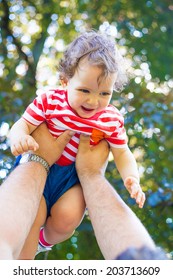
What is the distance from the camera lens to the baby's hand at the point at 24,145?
1.51 m

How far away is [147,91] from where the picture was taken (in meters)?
4.65

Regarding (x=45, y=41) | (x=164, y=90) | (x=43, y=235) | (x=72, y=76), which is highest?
(x=72, y=76)

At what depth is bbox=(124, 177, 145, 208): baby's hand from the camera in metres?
1.47

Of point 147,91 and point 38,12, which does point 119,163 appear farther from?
point 38,12

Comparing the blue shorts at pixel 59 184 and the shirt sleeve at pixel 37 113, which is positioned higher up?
the shirt sleeve at pixel 37 113

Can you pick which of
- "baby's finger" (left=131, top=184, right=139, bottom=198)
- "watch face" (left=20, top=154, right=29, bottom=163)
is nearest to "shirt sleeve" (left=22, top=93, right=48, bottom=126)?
"watch face" (left=20, top=154, right=29, bottom=163)

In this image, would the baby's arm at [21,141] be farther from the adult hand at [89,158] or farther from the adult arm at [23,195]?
the adult hand at [89,158]

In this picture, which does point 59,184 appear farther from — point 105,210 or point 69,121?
point 105,210

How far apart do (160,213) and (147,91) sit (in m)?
1.08

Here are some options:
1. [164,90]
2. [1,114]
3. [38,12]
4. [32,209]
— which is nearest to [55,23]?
[38,12]

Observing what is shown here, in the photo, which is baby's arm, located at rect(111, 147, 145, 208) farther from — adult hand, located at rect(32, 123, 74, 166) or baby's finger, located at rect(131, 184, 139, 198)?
adult hand, located at rect(32, 123, 74, 166)

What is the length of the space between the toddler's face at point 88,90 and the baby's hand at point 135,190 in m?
0.24

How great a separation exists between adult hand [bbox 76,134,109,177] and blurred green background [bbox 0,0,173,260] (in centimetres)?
Answer: 185

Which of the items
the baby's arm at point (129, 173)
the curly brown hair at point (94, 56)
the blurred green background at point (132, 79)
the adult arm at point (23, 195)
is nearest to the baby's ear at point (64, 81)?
the curly brown hair at point (94, 56)
